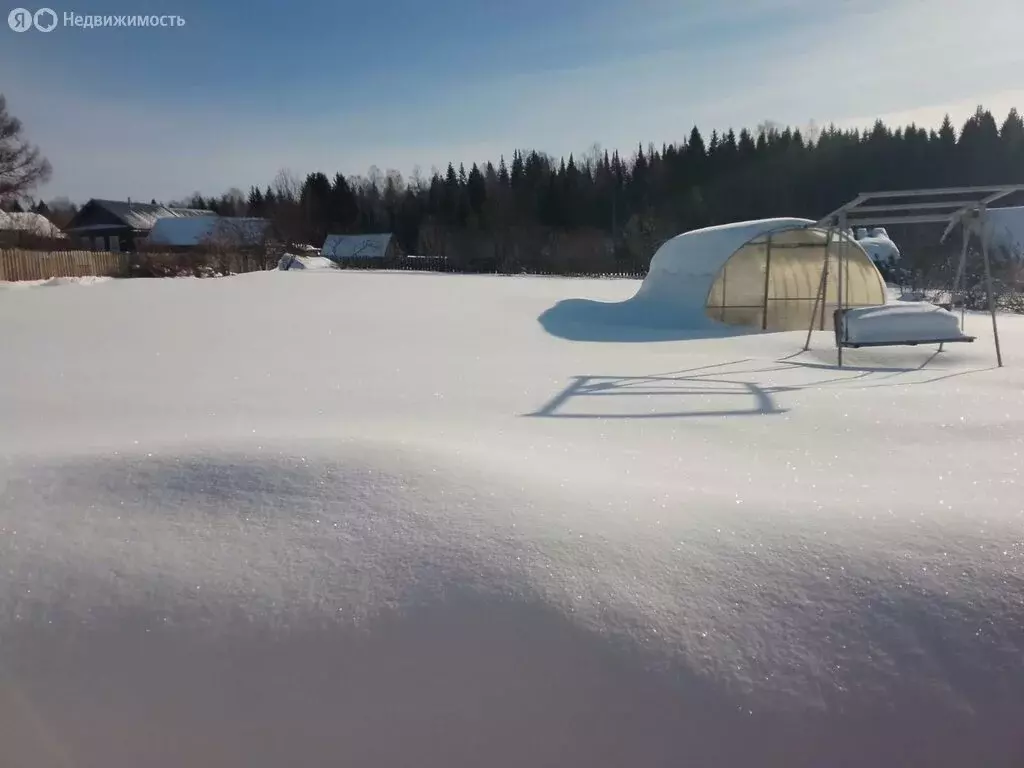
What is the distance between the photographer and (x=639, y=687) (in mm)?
2557

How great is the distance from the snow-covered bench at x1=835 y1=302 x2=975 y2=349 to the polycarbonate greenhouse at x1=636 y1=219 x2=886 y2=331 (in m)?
6.64

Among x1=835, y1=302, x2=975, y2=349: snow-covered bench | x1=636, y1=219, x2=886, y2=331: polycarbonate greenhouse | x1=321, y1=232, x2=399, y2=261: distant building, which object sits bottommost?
x1=835, y1=302, x2=975, y2=349: snow-covered bench

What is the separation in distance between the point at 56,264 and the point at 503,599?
26.0 meters

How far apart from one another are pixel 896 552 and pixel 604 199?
60128 mm

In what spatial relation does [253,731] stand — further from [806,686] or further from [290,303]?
[290,303]

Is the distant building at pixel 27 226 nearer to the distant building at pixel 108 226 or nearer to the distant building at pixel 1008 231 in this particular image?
the distant building at pixel 108 226

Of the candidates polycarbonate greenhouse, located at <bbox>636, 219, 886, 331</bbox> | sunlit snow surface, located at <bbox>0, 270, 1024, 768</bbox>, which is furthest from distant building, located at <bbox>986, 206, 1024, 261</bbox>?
sunlit snow surface, located at <bbox>0, 270, 1024, 768</bbox>

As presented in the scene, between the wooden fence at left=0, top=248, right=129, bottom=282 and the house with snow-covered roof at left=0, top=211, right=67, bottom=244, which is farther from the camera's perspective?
the house with snow-covered roof at left=0, top=211, right=67, bottom=244

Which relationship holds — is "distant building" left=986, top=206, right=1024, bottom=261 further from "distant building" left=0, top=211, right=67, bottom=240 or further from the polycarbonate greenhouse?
"distant building" left=0, top=211, right=67, bottom=240

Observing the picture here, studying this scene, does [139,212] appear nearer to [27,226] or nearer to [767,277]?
[27,226]

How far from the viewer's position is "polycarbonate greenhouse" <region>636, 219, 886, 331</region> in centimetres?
1673

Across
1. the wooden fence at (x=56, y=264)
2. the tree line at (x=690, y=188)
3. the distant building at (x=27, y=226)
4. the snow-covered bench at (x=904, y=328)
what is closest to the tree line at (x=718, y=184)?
the tree line at (x=690, y=188)

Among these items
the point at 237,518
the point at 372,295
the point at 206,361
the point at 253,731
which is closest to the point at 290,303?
the point at 372,295

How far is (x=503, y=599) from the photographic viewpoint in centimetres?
283
